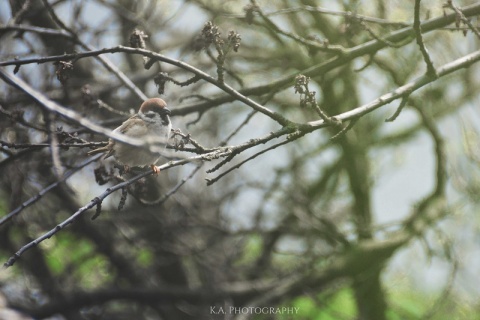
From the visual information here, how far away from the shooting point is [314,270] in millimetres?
5453

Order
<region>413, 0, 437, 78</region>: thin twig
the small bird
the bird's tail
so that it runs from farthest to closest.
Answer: the small bird
the bird's tail
<region>413, 0, 437, 78</region>: thin twig

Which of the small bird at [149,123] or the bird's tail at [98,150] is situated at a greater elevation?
the small bird at [149,123]

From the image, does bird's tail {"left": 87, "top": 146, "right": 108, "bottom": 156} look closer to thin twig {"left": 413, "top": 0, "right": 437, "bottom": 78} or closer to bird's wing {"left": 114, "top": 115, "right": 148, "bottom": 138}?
bird's wing {"left": 114, "top": 115, "right": 148, "bottom": 138}

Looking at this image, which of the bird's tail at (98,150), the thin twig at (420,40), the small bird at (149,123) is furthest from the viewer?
the small bird at (149,123)

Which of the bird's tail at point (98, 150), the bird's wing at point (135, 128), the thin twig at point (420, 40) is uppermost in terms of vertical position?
the bird's wing at point (135, 128)

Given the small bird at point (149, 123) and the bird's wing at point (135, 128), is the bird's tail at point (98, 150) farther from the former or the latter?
the bird's wing at point (135, 128)

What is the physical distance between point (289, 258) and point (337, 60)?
18.6 feet

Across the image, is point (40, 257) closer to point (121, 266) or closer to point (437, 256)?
point (121, 266)

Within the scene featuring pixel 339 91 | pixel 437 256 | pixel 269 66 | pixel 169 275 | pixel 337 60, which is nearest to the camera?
pixel 337 60

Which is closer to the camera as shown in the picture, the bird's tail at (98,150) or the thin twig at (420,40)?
the thin twig at (420,40)

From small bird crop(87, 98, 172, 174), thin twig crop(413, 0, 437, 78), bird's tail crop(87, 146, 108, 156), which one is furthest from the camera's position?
small bird crop(87, 98, 172, 174)

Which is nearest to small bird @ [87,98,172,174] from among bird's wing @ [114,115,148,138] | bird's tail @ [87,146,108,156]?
bird's wing @ [114,115,148,138]

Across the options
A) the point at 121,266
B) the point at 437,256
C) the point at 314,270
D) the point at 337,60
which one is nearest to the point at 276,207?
the point at 314,270

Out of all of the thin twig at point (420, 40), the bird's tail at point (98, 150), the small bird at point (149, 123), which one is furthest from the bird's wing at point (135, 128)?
the thin twig at point (420, 40)
